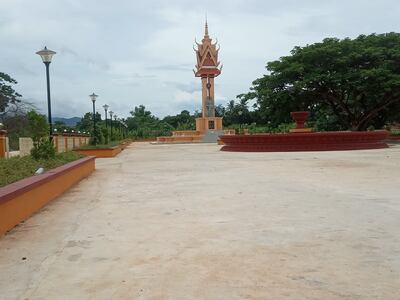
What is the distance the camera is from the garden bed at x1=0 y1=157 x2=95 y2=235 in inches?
224

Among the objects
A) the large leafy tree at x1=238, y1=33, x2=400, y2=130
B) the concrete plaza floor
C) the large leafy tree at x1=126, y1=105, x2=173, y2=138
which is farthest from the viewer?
the large leafy tree at x1=126, y1=105, x2=173, y2=138

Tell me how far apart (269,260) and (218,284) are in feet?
2.55

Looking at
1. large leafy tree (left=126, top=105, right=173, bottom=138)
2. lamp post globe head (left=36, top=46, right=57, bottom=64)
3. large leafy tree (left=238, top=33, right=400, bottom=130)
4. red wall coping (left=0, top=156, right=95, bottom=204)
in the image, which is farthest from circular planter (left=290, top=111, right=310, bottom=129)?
large leafy tree (left=126, top=105, right=173, bottom=138)

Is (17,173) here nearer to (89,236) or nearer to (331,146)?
(89,236)

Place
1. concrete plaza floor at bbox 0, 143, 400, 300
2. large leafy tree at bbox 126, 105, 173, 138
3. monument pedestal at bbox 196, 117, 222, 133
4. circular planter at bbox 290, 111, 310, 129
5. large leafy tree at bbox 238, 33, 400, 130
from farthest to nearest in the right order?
large leafy tree at bbox 126, 105, 173, 138 → monument pedestal at bbox 196, 117, 222, 133 → large leafy tree at bbox 238, 33, 400, 130 → circular planter at bbox 290, 111, 310, 129 → concrete plaza floor at bbox 0, 143, 400, 300

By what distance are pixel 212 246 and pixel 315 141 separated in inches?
757

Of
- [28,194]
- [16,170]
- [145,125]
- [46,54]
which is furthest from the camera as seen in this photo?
[145,125]

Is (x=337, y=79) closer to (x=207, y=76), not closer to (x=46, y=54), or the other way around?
(x=46, y=54)

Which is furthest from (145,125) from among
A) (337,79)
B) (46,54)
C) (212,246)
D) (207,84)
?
(212,246)

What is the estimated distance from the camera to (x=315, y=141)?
23062 millimetres

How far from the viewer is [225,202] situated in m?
7.52

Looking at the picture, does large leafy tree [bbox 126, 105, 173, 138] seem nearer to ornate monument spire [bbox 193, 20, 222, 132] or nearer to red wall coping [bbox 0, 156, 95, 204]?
ornate monument spire [bbox 193, 20, 222, 132]

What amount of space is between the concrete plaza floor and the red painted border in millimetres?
14486

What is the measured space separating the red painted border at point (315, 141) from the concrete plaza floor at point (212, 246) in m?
14.5
